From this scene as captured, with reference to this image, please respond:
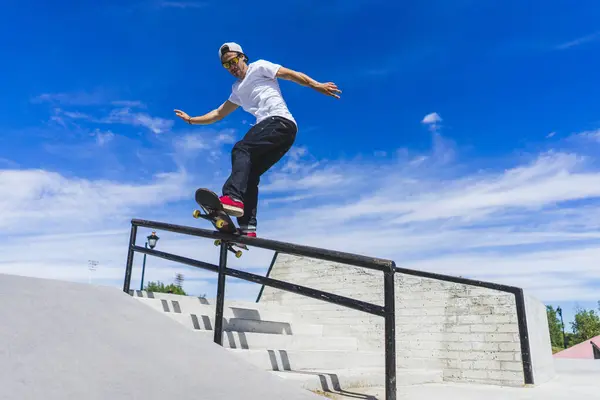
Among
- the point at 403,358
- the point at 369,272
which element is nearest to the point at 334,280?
the point at 369,272

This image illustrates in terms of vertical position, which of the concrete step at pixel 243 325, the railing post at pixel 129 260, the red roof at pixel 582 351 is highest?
the railing post at pixel 129 260

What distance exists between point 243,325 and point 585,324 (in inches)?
2003

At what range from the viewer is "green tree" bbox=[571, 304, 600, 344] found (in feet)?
138

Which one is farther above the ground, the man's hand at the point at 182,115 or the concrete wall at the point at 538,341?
the man's hand at the point at 182,115

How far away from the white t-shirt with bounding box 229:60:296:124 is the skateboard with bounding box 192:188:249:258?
0.80 m

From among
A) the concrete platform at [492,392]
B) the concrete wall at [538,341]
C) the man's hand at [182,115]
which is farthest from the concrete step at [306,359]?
the man's hand at [182,115]

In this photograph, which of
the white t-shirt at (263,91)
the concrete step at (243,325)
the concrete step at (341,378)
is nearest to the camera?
the concrete step at (341,378)

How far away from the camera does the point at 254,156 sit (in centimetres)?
341

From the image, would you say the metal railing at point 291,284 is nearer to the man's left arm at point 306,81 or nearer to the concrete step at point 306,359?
the concrete step at point 306,359

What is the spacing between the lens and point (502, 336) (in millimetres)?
4637

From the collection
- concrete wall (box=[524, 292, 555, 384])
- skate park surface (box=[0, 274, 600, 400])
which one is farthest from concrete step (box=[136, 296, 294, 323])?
concrete wall (box=[524, 292, 555, 384])

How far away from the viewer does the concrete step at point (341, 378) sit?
2775mm

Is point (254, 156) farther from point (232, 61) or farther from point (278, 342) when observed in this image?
point (278, 342)

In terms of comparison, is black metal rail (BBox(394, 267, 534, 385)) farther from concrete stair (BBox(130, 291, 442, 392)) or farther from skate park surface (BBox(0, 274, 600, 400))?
skate park surface (BBox(0, 274, 600, 400))
